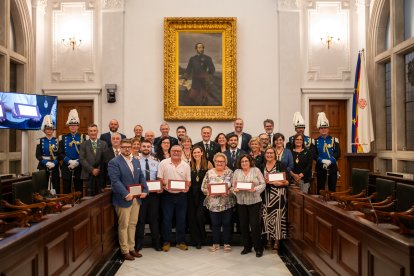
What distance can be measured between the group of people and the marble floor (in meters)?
0.12

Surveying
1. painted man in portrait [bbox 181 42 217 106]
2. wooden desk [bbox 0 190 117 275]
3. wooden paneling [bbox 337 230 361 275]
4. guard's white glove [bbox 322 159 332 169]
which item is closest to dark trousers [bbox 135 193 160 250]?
wooden desk [bbox 0 190 117 275]

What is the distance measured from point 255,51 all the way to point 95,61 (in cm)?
325

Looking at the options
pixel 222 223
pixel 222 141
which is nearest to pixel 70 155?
pixel 222 141

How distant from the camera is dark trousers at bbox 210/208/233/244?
215 inches

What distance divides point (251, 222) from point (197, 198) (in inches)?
32.1

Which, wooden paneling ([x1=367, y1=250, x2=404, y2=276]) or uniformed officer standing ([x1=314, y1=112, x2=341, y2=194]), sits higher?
uniformed officer standing ([x1=314, y1=112, x2=341, y2=194])

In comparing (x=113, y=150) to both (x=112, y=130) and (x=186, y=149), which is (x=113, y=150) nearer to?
(x=112, y=130)

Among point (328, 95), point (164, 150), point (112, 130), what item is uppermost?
point (328, 95)

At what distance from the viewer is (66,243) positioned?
138 inches

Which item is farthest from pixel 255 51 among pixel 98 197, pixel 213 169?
pixel 98 197

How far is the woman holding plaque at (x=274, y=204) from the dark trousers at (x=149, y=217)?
4.53 ft

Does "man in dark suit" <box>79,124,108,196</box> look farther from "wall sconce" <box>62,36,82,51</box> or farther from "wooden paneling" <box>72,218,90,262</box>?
"wall sconce" <box>62,36,82,51</box>

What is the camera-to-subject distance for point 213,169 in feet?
17.8

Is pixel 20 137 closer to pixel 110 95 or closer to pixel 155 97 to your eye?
pixel 110 95
